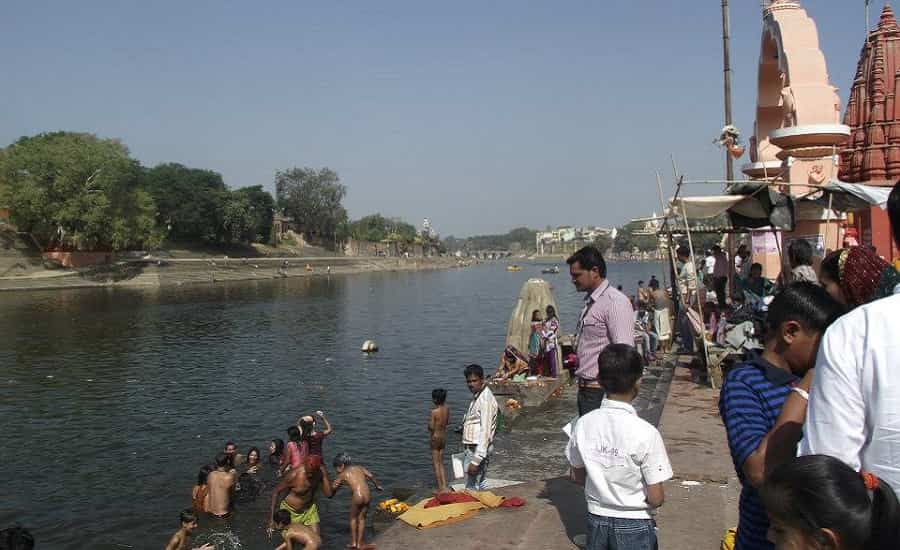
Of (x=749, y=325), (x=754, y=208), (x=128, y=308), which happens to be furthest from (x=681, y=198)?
(x=128, y=308)

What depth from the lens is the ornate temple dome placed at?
475 inches

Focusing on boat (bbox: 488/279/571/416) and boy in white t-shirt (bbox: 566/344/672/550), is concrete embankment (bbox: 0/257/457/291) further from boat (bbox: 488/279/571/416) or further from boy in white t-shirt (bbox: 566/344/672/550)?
boy in white t-shirt (bbox: 566/344/672/550)

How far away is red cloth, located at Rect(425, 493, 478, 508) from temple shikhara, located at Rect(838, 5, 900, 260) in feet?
29.0

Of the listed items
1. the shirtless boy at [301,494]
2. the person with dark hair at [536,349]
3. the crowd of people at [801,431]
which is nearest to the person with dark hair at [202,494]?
the shirtless boy at [301,494]

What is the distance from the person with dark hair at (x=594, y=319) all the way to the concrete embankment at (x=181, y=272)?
48349 millimetres

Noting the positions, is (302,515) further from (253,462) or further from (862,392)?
(862,392)

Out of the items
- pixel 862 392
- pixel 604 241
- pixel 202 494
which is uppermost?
pixel 604 241

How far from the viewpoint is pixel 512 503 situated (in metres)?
5.71

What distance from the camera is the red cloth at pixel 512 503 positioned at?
18.6 feet

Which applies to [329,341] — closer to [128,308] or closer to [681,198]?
[128,308]

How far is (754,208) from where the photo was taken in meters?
10.1

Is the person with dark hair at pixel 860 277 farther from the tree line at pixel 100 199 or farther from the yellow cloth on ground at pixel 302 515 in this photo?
the tree line at pixel 100 199

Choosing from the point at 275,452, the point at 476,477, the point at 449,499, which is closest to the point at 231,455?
the point at 275,452

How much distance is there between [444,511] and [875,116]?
11.3 meters
